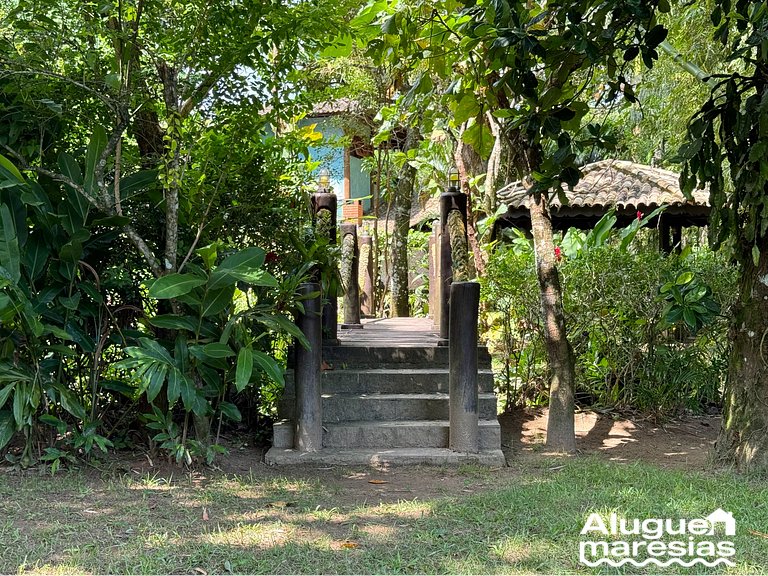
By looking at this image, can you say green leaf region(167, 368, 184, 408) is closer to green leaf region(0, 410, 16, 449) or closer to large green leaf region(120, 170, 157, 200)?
green leaf region(0, 410, 16, 449)

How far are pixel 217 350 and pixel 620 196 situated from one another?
7746mm

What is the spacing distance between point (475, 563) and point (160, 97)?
4199mm

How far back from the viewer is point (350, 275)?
359 inches

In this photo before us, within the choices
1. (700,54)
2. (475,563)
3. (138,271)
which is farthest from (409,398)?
(700,54)

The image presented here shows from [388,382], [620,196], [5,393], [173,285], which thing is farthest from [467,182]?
[5,393]

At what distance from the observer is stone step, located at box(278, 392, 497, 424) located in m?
6.27

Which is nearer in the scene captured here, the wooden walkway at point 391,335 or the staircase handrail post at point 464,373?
the staircase handrail post at point 464,373

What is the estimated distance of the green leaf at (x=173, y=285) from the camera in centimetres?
486

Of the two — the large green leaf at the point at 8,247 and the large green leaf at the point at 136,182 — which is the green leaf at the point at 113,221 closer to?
the large green leaf at the point at 136,182

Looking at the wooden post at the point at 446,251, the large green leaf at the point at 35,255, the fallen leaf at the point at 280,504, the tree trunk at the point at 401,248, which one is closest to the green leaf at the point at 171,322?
the large green leaf at the point at 35,255

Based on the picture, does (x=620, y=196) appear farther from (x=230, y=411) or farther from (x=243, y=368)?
(x=243, y=368)

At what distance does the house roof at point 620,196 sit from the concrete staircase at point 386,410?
428 centimetres

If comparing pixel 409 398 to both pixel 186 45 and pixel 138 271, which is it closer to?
pixel 138 271

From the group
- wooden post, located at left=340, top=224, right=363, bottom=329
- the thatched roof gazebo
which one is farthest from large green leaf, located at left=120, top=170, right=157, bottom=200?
the thatched roof gazebo
